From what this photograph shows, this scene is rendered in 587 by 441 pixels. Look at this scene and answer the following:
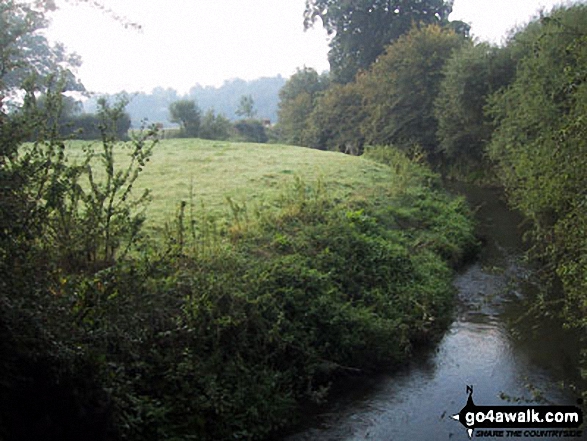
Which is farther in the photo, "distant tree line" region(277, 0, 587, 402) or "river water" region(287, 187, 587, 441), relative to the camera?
"distant tree line" region(277, 0, 587, 402)

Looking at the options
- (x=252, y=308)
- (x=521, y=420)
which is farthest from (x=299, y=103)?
(x=521, y=420)

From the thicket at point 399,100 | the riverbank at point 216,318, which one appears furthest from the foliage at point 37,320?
the thicket at point 399,100

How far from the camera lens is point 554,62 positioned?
16969 mm

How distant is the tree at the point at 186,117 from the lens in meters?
42.7

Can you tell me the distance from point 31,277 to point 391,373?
544cm

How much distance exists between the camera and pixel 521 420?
Answer: 7.14 meters

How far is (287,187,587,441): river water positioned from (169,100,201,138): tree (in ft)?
110

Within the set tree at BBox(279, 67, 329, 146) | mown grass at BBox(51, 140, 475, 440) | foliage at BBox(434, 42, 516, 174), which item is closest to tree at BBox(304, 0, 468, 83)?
tree at BBox(279, 67, 329, 146)

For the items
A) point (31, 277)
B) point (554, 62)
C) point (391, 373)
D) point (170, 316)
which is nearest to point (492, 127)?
point (554, 62)

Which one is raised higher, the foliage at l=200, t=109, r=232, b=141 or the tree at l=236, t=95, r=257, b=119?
the tree at l=236, t=95, r=257, b=119

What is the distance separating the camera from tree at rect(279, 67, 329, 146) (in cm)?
4747

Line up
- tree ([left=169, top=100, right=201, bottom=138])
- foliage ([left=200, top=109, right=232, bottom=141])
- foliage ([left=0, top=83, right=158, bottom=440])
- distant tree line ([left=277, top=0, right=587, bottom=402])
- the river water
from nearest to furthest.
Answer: foliage ([left=0, top=83, right=158, bottom=440]) → the river water → distant tree line ([left=277, top=0, right=587, bottom=402]) → tree ([left=169, top=100, right=201, bottom=138]) → foliage ([left=200, top=109, right=232, bottom=141])

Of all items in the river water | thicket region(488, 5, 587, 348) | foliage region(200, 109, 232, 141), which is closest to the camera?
the river water

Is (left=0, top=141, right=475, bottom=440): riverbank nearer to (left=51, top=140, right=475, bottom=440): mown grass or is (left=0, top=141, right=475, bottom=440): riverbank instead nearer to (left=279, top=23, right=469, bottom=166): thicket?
(left=51, top=140, right=475, bottom=440): mown grass
